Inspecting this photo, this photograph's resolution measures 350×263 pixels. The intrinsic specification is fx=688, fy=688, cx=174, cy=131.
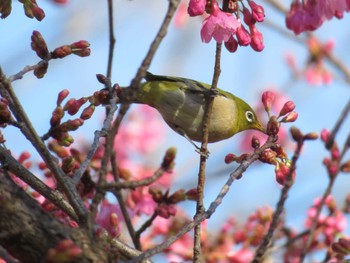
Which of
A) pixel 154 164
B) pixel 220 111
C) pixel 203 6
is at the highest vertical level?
pixel 154 164

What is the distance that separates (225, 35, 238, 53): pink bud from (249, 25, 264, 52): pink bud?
0.26 feet

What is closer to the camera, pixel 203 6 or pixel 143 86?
pixel 203 6

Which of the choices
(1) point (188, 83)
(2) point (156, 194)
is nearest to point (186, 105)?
(1) point (188, 83)

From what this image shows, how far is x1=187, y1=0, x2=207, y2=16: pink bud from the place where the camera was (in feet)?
9.89

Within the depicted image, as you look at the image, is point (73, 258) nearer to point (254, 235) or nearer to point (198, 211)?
point (198, 211)

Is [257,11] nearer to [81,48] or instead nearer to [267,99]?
[267,99]

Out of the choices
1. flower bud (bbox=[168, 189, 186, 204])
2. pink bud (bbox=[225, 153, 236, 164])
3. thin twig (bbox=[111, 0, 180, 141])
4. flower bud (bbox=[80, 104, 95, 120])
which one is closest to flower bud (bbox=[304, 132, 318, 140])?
pink bud (bbox=[225, 153, 236, 164])

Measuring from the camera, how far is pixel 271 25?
5.80 metres

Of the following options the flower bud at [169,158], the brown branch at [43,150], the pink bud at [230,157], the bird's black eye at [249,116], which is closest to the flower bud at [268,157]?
the pink bud at [230,157]

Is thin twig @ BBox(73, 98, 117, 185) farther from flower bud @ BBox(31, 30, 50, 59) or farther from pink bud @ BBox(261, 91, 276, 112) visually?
pink bud @ BBox(261, 91, 276, 112)

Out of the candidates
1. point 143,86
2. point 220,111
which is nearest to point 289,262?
point 220,111

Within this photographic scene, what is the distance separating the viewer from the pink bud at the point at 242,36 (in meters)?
3.10

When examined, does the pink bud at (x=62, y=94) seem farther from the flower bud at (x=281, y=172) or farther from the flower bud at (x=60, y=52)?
the flower bud at (x=281, y=172)

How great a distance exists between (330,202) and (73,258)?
9.77 feet
